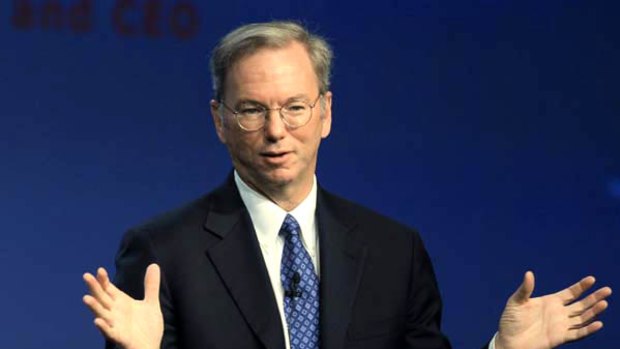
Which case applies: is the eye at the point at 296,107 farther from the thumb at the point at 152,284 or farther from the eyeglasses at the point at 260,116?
the thumb at the point at 152,284

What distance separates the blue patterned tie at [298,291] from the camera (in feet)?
8.51

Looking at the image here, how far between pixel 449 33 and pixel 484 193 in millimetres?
515

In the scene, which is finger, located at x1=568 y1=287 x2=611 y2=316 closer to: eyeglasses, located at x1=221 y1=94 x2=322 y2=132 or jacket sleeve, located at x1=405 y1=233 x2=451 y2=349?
jacket sleeve, located at x1=405 y1=233 x2=451 y2=349

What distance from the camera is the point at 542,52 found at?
164 inches

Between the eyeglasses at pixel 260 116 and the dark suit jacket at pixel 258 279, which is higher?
the eyeglasses at pixel 260 116

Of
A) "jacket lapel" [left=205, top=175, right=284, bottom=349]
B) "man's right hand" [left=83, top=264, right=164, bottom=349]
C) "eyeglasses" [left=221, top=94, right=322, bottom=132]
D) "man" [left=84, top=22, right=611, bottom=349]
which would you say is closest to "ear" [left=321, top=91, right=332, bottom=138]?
"man" [left=84, top=22, right=611, bottom=349]

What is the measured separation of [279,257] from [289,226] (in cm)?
7

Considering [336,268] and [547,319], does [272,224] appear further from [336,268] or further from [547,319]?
[547,319]

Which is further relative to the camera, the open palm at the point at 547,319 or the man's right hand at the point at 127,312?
the open palm at the point at 547,319

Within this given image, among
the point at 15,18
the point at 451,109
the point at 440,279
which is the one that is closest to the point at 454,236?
the point at 440,279

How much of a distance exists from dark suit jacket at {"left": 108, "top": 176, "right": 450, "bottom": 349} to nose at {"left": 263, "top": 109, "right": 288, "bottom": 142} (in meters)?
0.18

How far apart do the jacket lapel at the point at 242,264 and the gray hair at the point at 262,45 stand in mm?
234

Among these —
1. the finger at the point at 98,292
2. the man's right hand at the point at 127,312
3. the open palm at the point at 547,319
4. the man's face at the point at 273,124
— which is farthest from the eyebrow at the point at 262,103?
the open palm at the point at 547,319

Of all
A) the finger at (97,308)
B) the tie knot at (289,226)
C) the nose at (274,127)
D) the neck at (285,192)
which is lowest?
the finger at (97,308)
